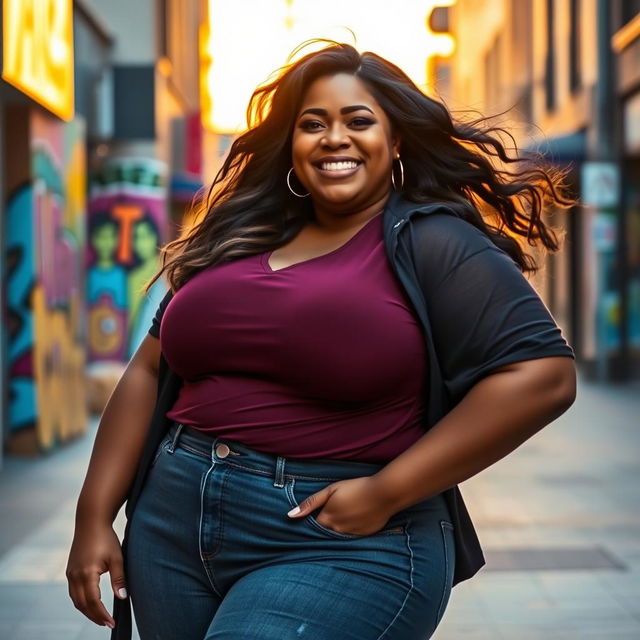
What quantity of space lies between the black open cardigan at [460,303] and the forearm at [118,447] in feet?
2.01

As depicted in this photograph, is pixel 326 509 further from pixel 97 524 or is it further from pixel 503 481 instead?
pixel 503 481

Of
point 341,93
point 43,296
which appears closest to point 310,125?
point 341,93

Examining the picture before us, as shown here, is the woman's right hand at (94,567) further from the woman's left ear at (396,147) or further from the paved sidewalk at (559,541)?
the paved sidewalk at (559,541)

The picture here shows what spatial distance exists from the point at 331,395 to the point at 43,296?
29.1 ft

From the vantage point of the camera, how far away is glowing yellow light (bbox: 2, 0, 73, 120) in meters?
7.82

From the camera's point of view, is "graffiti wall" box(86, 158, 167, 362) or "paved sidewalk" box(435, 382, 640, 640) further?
"graffiti wall" box(86, 158, 167, 362)

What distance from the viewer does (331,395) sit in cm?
215

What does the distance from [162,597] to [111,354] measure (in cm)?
1219

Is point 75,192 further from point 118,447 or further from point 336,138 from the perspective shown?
point 336,138

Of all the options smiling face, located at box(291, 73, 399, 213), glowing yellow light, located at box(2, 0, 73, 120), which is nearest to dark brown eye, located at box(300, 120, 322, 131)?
smiling face, located at box(291, 73, 399, 213)

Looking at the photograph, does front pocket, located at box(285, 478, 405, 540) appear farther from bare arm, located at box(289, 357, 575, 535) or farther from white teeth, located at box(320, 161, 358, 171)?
white teeth, located at box(320, 161, 358, 171)

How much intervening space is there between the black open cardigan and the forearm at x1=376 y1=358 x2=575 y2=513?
3 cm

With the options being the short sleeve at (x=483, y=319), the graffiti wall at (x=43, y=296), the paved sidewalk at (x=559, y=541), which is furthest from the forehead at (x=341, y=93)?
the graffiti wall at (x=43, y=296)

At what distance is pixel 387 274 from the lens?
221 cm
